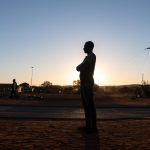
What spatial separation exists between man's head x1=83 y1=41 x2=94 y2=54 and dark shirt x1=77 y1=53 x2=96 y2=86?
0.13m

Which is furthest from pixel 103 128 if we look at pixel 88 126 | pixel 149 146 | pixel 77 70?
pixel 149 146

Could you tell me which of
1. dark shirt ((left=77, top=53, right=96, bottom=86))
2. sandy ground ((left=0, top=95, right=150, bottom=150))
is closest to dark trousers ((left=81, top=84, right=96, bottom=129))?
dark shirt ((left=77, top=53, right=96, bottom=86))

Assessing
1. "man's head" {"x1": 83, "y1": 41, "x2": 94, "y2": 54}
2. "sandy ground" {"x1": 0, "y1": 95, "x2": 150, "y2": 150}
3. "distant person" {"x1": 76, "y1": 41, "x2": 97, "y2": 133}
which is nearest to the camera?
"sandy ground" {"x1": 0, "y1": 95, "x2": 150, "y2": 150}

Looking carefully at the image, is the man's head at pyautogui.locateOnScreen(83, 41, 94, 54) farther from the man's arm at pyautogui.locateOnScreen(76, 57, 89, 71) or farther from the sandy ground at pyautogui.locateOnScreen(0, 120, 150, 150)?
the sandy ground at pyautogui.locateOnScreen(0, 120, 150, 150)

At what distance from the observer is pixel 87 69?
33.1ft

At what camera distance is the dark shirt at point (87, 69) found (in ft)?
33.0

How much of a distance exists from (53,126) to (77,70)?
5.32 ft

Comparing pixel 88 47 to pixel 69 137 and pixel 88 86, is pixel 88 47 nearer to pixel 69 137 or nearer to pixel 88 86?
pixel 88 86

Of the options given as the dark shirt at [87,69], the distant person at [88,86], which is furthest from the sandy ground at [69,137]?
the dark shirt at [87,69]

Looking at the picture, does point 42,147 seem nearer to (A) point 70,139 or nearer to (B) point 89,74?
(A) point 70,139

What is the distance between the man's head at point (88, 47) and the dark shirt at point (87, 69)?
13cm

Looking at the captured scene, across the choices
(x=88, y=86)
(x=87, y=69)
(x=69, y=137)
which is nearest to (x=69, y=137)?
(x=69, y=137)

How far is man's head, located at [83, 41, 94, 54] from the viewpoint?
1029 cm

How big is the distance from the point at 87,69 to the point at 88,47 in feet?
1.71
